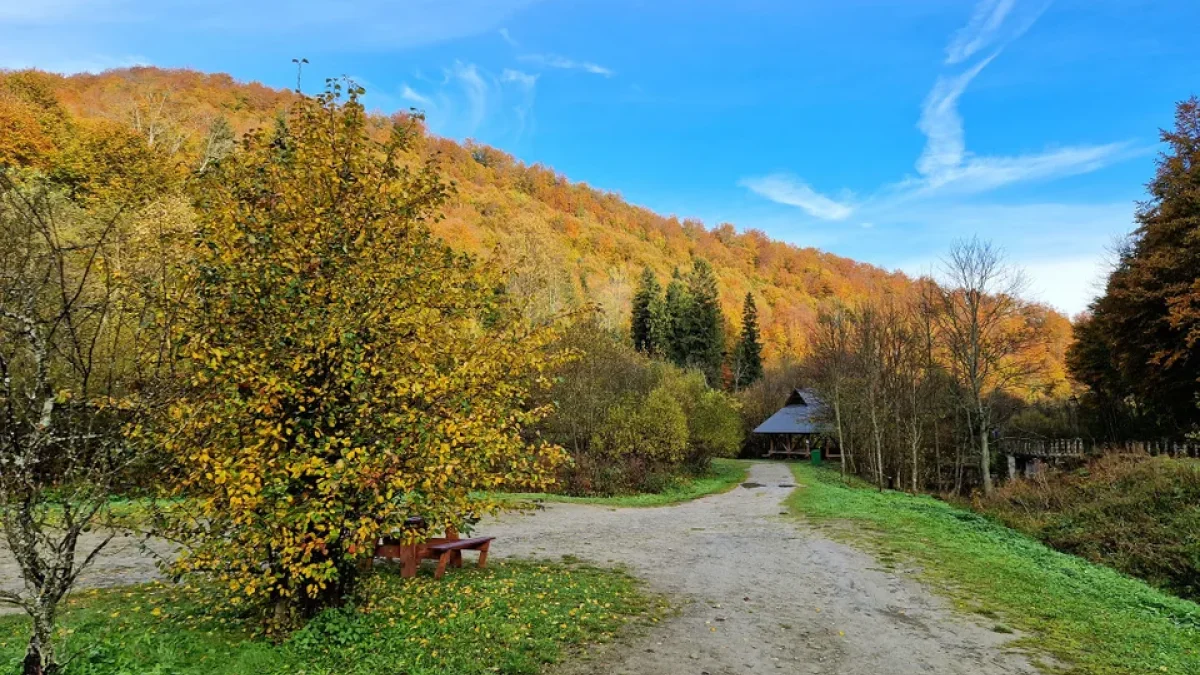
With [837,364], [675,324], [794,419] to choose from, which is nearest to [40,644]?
[837,364]

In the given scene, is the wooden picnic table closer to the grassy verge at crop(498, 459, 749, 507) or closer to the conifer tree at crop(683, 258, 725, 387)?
the grassy verge at crop(498, 459, 749, 507)

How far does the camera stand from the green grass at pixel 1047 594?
596cm

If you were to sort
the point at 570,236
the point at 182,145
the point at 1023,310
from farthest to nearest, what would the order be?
1. the point at 570,236
2. the point at 182,145
3. the point at 1023,310

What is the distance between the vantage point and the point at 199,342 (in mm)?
4848

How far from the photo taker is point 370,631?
221 inches

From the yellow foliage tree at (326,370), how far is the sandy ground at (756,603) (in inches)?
40.2

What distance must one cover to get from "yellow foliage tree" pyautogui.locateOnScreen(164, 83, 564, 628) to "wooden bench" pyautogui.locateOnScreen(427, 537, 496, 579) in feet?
6.28

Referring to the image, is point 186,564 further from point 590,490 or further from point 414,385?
point 590,490

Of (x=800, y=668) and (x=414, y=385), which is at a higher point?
(x=414, y=385)

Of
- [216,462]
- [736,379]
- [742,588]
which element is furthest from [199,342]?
[736,379]

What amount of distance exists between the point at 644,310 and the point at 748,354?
1176cm

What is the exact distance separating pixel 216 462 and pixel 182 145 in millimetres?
38128

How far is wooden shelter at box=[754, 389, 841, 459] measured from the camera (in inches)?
1651

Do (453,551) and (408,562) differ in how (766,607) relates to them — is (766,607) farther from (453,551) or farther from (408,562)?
(408,562)
